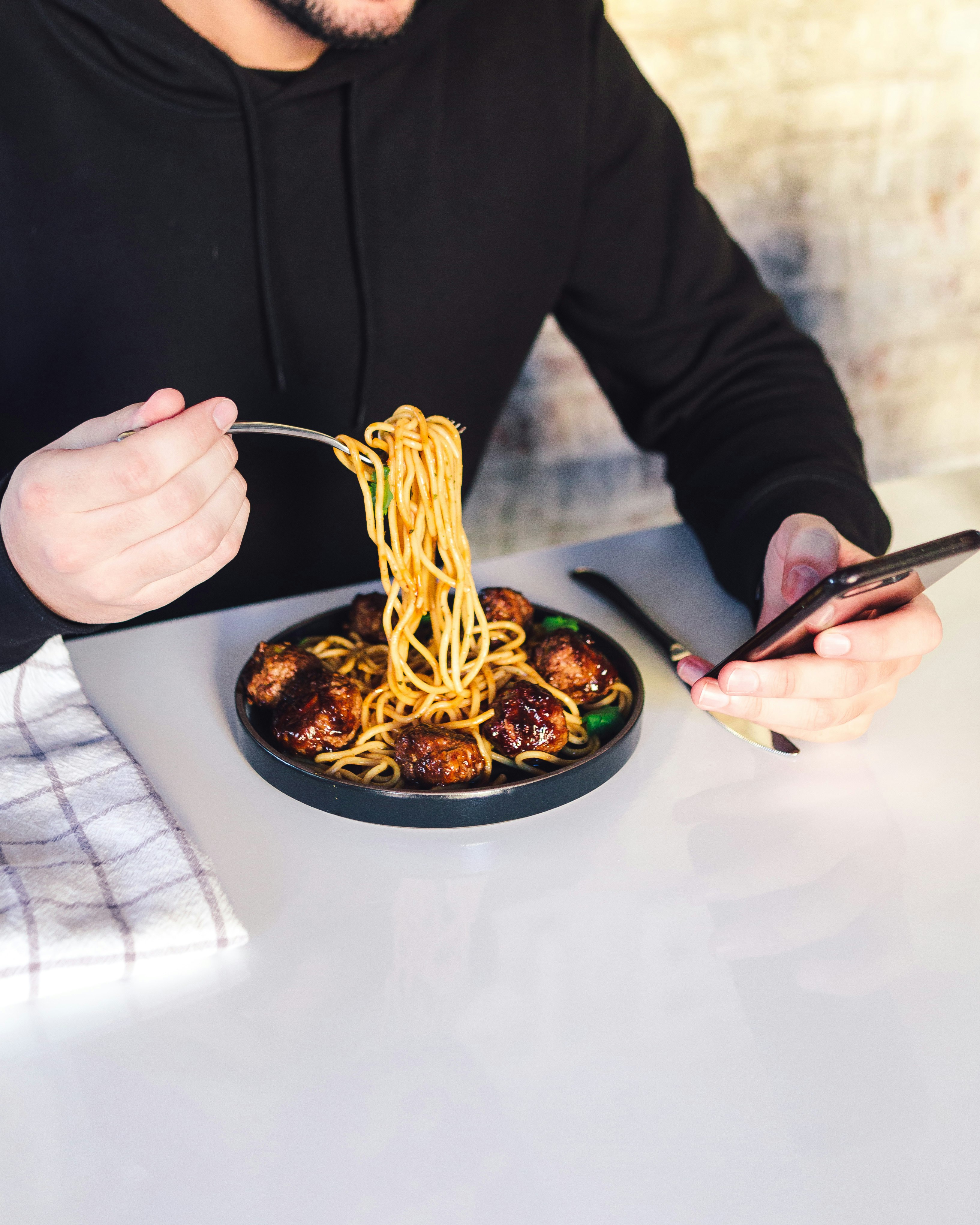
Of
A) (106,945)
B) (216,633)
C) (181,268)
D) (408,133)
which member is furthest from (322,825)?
(408,133)

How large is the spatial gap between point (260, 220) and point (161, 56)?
230mm

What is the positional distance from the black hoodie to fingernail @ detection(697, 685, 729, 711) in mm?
386

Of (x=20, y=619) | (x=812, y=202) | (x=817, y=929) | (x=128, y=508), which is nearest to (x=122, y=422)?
(x=128, y=508)

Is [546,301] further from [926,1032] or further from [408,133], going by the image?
[926,1032]

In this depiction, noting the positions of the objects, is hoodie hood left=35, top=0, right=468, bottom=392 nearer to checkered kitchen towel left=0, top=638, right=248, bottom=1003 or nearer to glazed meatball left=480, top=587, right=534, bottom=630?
glazed meatball left=480, top=587, right=534, bottom=630

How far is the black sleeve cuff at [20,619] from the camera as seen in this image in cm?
94

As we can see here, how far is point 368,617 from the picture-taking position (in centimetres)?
118

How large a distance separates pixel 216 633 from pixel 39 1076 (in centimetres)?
64

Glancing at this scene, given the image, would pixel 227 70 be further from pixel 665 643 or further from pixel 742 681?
pixel 742 681

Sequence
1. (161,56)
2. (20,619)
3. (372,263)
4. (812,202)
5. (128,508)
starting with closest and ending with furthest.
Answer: (128,508), (20,619), (161,56), (372,263), (812,202)

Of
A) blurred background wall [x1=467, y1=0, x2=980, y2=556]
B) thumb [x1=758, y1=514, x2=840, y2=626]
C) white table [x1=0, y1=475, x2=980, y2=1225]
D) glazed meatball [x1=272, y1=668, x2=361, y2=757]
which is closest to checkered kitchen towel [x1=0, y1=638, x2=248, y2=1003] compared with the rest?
white table [x1=0, y1=475, x2=980, y2=1225]

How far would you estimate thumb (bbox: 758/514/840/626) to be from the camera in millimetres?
1146

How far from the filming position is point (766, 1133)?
2.18 feet

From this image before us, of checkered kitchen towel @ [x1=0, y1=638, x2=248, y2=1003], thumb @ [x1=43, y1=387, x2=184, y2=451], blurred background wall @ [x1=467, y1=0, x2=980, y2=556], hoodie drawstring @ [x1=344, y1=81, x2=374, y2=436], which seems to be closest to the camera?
checkered kitchen towel @ [x1=0, y1=638, x2=248, y2=1003]
